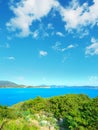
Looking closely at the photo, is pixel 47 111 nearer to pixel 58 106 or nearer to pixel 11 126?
pixel 58 106

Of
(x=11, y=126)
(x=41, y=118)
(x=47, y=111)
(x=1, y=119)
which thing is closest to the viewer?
(x=11, y=126)

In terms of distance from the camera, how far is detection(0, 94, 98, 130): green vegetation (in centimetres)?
1026

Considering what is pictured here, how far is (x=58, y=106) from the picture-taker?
1176cm

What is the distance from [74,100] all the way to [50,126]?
7.46 ft

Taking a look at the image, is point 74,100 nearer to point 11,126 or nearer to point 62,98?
point 62,98

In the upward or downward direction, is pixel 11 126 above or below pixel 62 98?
below

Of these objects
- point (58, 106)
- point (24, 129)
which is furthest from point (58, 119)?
point (24, 129)

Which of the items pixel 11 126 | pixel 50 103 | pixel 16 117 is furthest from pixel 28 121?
pixel 50 103

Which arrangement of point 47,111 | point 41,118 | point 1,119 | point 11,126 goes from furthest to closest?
point 47,111 < point 41,118 < point 1,119 < point 11,126

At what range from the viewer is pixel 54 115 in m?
11.5

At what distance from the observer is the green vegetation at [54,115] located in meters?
10.3

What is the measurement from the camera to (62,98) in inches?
483

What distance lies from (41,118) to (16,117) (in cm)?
119

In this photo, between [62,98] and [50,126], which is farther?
[62,98]
